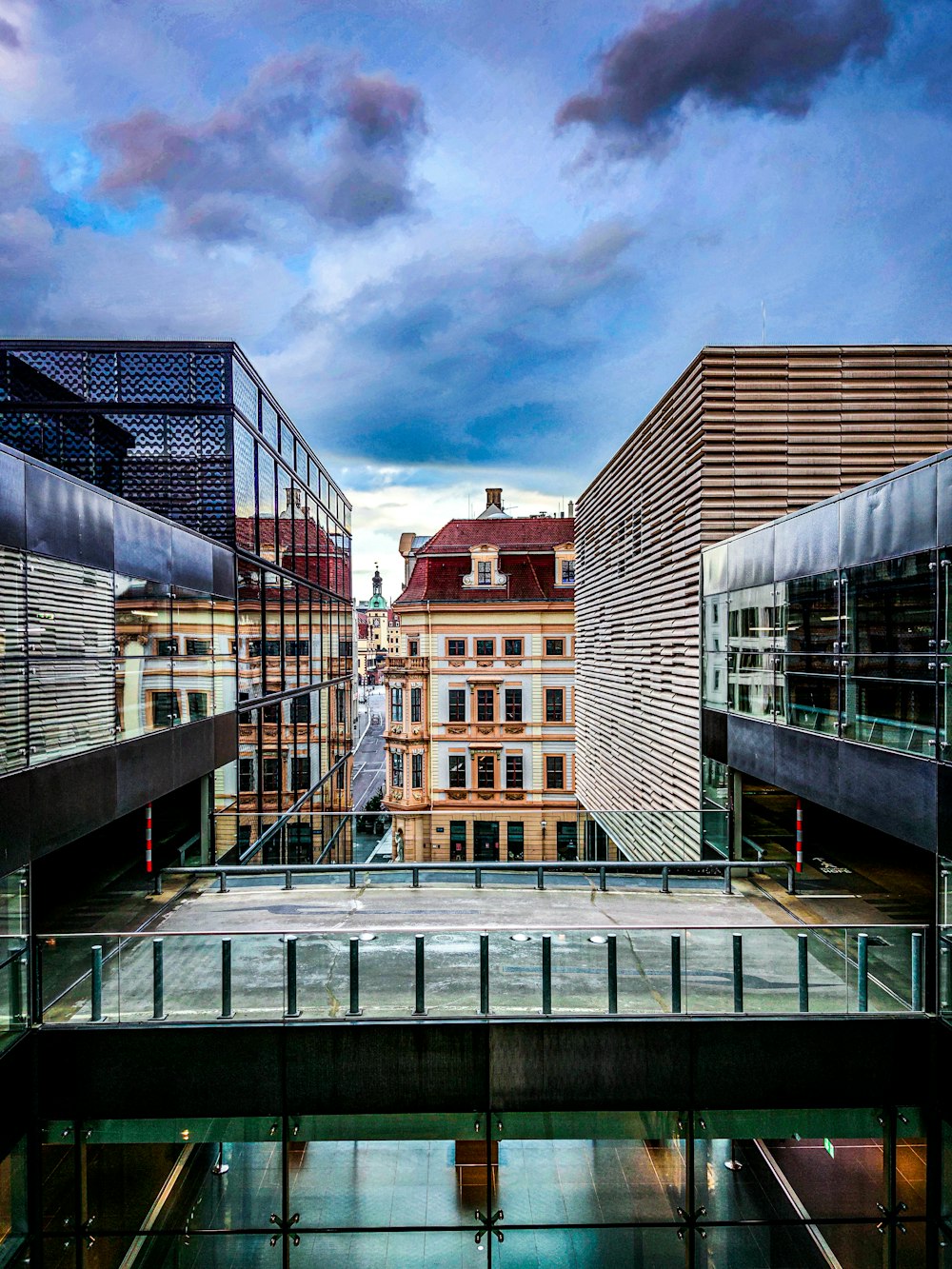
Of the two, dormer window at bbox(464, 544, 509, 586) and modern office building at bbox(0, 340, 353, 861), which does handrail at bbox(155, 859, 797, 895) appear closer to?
modern office building at bbox(0, 340, 353, 861)

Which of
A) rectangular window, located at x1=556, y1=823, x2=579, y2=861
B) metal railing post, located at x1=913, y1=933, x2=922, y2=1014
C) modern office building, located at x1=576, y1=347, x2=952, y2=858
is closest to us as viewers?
metal railing post, located at x1=913, y1=933, x2=922, y2=1014

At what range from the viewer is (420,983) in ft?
21.8

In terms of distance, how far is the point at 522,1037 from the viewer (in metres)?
6.54

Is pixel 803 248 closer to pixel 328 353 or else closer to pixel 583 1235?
pixel 328 353

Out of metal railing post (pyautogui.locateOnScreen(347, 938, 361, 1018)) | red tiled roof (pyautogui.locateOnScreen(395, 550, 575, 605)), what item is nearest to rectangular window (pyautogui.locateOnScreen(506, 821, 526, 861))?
metal railing post (pyautogui.locateOnScreen(347, 938, 361, 1018))

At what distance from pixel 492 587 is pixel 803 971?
30.3 meters

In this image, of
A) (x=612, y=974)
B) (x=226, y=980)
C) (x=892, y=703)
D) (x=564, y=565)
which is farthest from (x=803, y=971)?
(x=564, y=565)

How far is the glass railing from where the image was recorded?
6.54m

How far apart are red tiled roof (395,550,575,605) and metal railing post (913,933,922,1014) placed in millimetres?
29348

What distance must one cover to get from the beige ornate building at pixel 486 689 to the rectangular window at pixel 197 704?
2444cm

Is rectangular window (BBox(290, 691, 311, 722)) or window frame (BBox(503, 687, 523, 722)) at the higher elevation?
rectangular window (BBox(290, 691, 311, 722))

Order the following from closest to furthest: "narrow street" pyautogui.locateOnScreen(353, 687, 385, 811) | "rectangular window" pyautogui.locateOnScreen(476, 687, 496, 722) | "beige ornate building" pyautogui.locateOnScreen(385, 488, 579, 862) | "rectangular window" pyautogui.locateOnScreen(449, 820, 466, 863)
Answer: "rectangular window" pyautogui.locateOnScreen(449, 820, 466, 863)
"beige ornate building" pyautogui.locateOnScreen(385, 488, 579, 862)
"rectangular window" pyautogui.locateOnScreen(476, 687, 496, 722)
"narrow street" pyautogui.locateOnScreen(353, 687, 385, 811)

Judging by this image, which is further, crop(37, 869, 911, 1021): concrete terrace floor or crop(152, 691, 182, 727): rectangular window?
crop(152, 691, 182, 727): rectangular window

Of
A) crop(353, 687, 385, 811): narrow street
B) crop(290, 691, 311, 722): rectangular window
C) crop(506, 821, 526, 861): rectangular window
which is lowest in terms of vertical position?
crop(353, 687, 385, 811): narrow street
